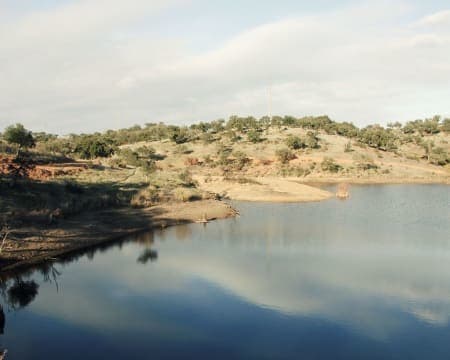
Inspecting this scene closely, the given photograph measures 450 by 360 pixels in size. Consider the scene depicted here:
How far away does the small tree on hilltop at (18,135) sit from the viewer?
4309 centimetres

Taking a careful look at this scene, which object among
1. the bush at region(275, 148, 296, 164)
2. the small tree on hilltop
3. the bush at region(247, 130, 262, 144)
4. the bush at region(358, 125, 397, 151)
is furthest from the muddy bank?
the bush at region(358, 125, 397, 151)

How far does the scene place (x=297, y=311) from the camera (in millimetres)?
15578

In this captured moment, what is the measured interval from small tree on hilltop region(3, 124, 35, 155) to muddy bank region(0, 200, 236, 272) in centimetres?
1815

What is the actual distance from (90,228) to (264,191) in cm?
2397

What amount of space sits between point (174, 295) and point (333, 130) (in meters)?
82.0

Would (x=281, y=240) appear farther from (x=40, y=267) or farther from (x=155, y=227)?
(x=40, y=267)

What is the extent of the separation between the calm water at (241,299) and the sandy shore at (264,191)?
16327mm

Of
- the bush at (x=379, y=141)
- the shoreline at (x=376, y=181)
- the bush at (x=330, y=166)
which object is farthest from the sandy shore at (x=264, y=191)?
the bush at (x=379, y=141)

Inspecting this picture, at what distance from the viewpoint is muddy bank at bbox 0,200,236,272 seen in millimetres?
21391

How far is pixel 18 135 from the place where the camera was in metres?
43.8

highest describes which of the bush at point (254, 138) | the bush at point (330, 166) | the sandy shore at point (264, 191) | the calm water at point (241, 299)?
the bush at point (254, 138)

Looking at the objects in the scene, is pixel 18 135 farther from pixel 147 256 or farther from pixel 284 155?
pixel 284 155

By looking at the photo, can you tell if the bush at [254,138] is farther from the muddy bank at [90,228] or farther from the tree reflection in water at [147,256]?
the tree reflection in water at [147,256]

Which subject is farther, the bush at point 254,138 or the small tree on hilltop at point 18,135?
the bush at point 254,138
